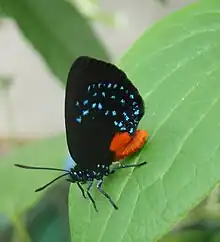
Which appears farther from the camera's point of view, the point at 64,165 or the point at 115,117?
the point at 64,165

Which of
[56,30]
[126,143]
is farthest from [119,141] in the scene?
[56,30]

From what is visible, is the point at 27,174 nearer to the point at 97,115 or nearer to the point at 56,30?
the point at 56,30

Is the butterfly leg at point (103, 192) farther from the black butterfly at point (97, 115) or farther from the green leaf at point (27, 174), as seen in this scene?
the green leaf at point (27, 174)

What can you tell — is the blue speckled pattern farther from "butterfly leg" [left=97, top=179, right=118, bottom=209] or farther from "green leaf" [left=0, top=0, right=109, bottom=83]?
"green leaf" [left=0, top=0, right=109, bottom=83]

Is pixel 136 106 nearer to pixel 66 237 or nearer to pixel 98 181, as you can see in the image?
pixel 98 181

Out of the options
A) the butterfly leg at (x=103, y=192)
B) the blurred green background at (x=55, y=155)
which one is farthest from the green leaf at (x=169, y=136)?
the blurred green background at (x=55, y=155)

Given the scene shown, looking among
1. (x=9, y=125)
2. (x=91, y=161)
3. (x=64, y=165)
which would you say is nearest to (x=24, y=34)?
(x=64, y=165)
